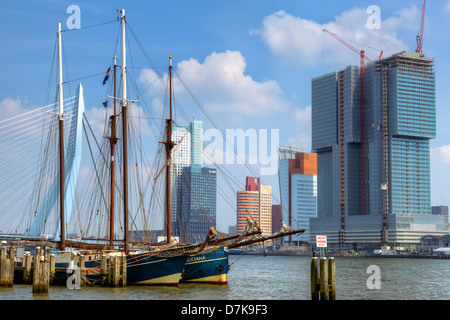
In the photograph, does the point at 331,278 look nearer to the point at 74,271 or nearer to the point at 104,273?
the point at 104,273

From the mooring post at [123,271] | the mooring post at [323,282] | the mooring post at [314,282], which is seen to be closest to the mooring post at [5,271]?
the mooring post at [123,271]

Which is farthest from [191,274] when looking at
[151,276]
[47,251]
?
[47,251]

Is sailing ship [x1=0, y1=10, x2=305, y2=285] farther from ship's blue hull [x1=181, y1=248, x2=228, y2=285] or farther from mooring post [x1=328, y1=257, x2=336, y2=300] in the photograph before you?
mooring post [x1=328, y1=257, x2=336, y2=300]

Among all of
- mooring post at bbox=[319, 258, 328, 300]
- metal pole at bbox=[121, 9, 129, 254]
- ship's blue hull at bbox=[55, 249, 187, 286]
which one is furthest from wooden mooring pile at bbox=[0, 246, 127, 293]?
mooring post at bbox=[319, 258, 328, 300]

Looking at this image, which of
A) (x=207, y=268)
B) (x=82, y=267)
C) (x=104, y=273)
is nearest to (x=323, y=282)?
(x=104, y=273)

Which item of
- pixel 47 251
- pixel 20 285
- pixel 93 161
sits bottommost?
pixel 20 285

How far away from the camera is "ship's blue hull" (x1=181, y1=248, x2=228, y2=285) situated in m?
71.2

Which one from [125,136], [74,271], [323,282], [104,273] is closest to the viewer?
[323,282]

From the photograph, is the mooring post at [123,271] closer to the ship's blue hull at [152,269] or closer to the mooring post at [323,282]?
the ship's blue hull at [152,269]

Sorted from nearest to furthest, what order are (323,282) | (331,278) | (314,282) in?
(323,282), (314,282), (331,278)

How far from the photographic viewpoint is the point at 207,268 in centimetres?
7188
